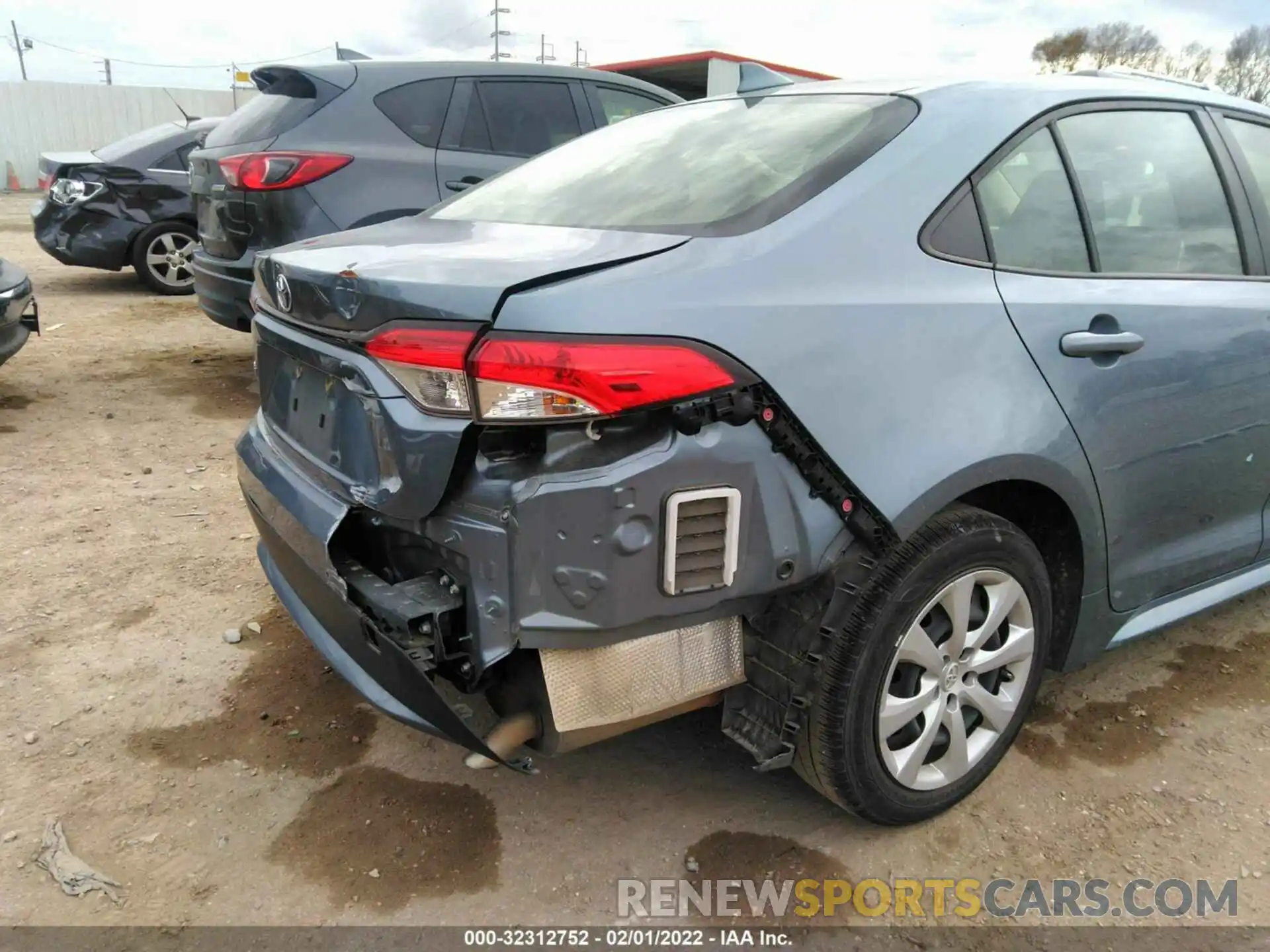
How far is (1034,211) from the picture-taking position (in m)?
2.23

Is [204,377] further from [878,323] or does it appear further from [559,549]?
[878,323]

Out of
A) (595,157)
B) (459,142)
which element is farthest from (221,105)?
(595,157)

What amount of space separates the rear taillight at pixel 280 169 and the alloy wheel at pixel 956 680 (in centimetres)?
387

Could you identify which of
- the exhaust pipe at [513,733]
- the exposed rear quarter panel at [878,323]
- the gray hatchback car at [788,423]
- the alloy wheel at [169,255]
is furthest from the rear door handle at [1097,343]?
the alloy wheel at [169,255]

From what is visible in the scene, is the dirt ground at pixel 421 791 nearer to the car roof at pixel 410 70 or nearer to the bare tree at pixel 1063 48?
the car roof at pixel 410 70

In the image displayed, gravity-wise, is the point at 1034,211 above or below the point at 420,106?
below

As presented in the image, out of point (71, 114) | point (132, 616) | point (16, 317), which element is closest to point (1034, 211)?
point (132, 616)

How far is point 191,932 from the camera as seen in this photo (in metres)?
1.97

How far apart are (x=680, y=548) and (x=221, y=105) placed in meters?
31.5

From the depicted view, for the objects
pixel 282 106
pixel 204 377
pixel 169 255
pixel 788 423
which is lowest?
pixel 204 377

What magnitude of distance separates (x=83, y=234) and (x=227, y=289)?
4.52 metres

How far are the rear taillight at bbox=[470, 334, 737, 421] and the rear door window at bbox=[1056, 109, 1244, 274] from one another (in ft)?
4.34

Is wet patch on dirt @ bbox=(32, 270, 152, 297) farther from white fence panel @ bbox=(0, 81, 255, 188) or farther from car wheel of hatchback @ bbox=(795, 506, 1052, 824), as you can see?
white fence panel @ bbox=(0, 81, 255, 188)

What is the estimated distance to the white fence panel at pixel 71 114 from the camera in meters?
25.3
